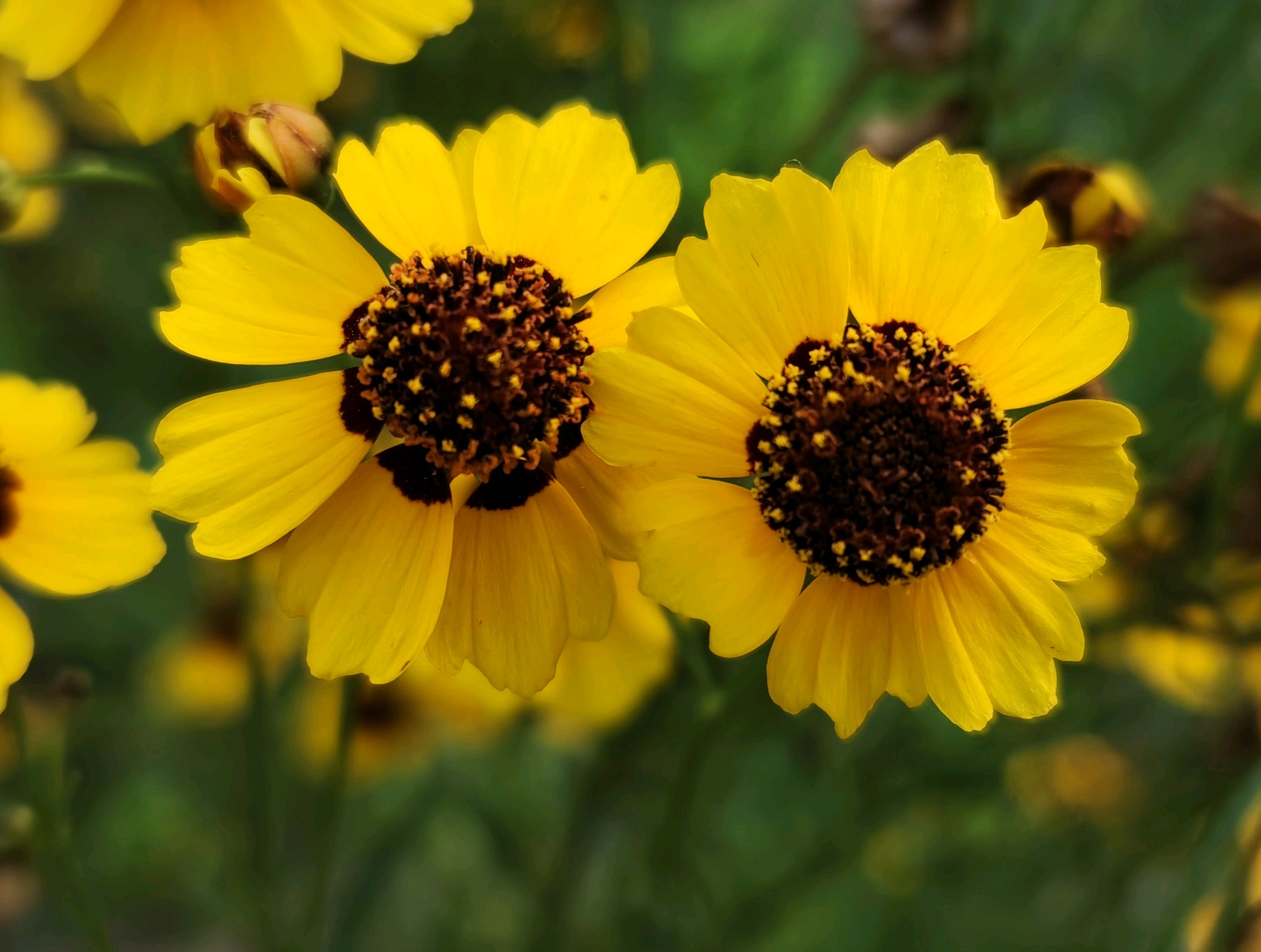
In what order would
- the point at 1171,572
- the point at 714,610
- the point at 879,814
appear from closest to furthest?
the point at 714,610 → the point at 1171,572 → the point at 879,814

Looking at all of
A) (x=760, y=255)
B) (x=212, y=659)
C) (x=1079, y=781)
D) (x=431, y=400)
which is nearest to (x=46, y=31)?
(x=431, y=400)

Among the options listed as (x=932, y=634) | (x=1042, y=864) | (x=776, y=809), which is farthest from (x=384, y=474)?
(x=1042, y=864)

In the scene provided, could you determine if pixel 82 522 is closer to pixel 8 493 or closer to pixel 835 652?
pixel 8 493

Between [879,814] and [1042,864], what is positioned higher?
[879,814]

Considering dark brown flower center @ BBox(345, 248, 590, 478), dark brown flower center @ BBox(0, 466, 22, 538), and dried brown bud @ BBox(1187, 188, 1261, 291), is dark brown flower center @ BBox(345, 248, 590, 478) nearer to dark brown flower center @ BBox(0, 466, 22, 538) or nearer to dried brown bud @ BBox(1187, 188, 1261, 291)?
dark brown flower center @ BBox(0, 466, 22, 538)

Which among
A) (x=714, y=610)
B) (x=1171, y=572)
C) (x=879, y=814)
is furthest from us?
(x=879, y=814)

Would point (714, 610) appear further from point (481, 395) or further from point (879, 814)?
point (879, 814)
